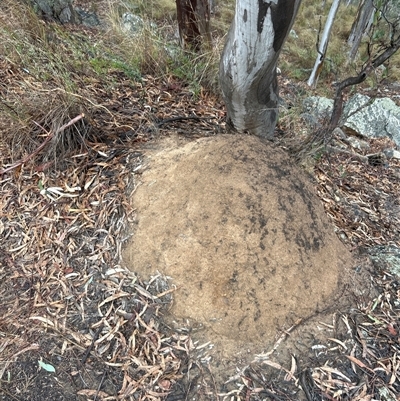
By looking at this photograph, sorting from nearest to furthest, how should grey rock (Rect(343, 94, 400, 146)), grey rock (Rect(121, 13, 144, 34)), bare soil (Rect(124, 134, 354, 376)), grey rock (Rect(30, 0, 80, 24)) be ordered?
bare soil (Rect(124, 134, 354, 376)) < grey rock (Rect(121, 13, 144, 34)) < grey rock (Rect(343, 94, 400, 146)) < grey rock (Rect(30, 0, 80, 24))

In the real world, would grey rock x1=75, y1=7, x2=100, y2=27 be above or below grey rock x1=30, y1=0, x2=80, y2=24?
below

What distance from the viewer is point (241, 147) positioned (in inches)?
83.7

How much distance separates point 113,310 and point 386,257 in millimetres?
1737

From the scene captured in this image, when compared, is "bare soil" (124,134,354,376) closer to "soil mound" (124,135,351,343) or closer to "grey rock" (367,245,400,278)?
"soil mound" (124,135,351,343)

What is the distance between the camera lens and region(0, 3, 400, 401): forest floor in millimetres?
1646

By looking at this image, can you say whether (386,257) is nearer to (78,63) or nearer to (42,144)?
(42,144)

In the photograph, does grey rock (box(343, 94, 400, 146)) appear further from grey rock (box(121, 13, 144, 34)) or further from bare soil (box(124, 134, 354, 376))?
bare soil (box(124, 134, 354, 376))

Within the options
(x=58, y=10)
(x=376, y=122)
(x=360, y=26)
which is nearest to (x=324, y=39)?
(x=376, y=122)

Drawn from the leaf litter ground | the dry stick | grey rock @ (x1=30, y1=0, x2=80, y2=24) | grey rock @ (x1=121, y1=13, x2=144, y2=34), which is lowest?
the leaf litter ground

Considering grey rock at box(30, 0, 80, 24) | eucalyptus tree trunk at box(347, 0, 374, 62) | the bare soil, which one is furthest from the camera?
eucalyptus tree trunk at box(347, 0, 374, 62)

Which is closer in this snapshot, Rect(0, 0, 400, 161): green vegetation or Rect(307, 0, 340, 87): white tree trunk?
Rect(0, 0, 400, 161): green vegetation

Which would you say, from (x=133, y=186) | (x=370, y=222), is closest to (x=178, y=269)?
(x=133, y=186)

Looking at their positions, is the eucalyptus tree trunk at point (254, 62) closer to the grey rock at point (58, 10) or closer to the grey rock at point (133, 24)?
the grey rock at point (133, 24)

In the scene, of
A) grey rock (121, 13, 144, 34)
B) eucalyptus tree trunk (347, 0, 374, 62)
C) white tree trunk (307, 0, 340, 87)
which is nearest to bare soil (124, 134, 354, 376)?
grey rock (121, 13, 144, 34)
